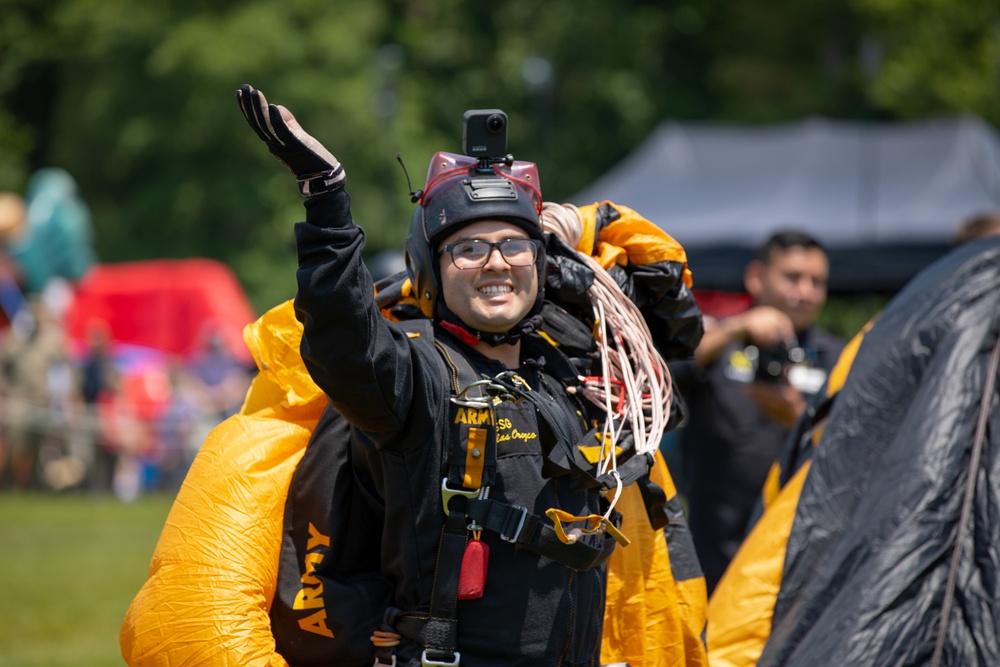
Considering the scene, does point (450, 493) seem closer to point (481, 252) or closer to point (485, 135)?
point (481, 252)

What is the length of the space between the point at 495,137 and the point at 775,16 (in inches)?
999

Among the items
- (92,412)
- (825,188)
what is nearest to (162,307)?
(92,412)

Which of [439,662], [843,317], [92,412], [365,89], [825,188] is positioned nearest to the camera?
[439,662]

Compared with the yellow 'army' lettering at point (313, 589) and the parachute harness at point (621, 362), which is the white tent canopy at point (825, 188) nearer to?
the parachute harness at point (621, 362)

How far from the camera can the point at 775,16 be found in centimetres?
2683

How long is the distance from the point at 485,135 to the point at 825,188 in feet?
31.9

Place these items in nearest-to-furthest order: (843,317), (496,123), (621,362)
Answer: (496,123), (621,362), (843,317)

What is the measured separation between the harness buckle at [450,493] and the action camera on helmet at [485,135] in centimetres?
79

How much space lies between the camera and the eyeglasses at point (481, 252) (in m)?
2.83

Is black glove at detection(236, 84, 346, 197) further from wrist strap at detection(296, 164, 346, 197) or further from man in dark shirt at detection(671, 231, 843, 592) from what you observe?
man in dark shirt at detection(671, 231, 843, 592)

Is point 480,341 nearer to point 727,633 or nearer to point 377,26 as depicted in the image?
point 727,633

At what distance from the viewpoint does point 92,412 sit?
47.2 feet

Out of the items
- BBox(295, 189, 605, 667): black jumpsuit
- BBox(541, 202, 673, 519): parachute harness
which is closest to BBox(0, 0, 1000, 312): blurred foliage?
BBox(541, 202, 673, 519): parachute harness

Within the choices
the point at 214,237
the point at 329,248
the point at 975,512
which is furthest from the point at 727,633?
the point at 214,237
